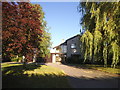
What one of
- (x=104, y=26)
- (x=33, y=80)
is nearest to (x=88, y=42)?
(x=104, y=26)

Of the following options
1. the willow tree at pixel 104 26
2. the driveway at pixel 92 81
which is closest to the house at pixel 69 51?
the willow tree at pixel 104 26

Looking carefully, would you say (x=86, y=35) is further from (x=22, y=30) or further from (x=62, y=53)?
(x=62, y=53)

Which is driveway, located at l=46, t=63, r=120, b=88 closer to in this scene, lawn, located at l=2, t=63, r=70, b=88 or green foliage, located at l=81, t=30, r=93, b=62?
lawn, located at l=2, t=63, r=70, b=88

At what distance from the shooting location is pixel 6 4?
23.1 ft

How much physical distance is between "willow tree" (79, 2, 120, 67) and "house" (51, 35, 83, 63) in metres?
14.1

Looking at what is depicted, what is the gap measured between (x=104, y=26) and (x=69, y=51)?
17888mm

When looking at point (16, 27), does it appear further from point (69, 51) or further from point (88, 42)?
point (69, 51)

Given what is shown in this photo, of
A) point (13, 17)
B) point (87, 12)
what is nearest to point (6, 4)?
point (13, 17)

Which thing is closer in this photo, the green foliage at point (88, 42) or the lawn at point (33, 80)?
the lawn at point (33, 80)

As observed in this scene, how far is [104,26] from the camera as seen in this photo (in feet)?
42.0

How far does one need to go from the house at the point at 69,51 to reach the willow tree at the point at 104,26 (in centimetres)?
1415

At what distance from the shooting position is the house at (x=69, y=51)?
28.8 meters

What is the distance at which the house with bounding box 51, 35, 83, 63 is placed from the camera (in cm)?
2880

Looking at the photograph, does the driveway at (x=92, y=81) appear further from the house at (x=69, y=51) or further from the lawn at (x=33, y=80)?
the house at (x=69, y=51)
